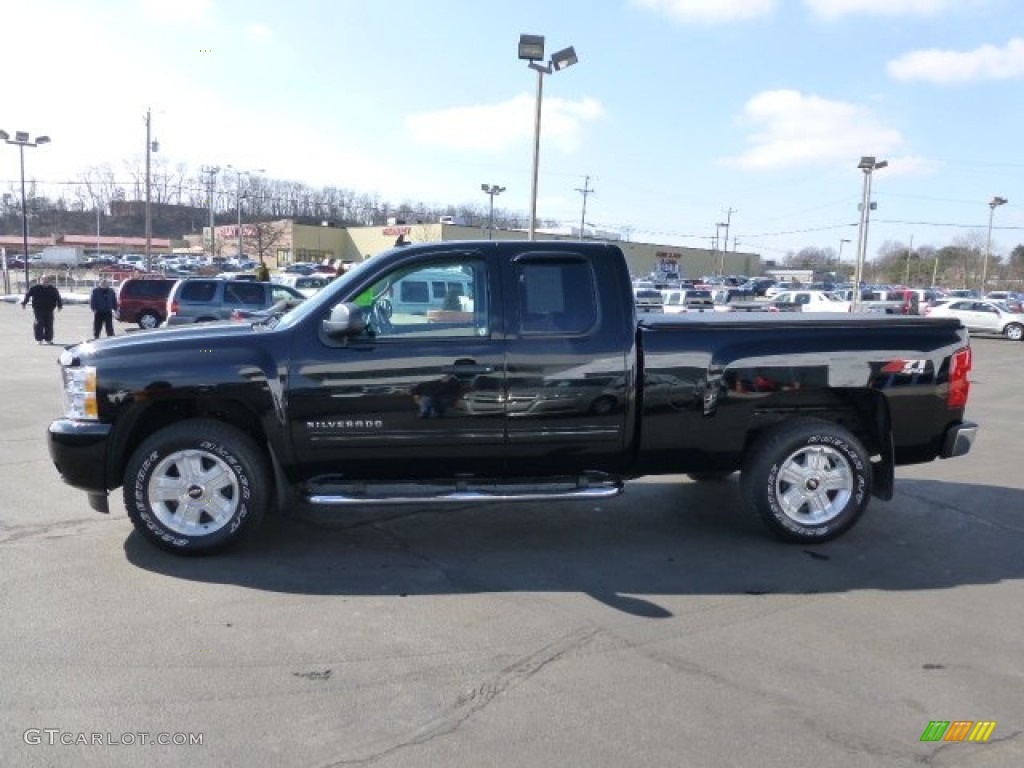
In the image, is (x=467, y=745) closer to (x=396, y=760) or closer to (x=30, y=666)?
(x=396, y=760)

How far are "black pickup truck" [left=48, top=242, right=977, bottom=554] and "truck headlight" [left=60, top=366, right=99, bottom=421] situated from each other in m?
0.01

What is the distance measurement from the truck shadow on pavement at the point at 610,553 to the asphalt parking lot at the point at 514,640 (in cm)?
2

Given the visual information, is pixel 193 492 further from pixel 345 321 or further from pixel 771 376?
pixel 771 376

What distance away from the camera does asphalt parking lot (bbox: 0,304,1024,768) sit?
3088mm

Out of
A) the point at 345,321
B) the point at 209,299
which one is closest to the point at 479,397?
the point at 345,321

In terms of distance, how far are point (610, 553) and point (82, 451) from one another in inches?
130

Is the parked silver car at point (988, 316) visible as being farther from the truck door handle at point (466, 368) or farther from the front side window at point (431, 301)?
the truck door handle at point (466, 368)

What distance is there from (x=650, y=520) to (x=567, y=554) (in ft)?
3.37

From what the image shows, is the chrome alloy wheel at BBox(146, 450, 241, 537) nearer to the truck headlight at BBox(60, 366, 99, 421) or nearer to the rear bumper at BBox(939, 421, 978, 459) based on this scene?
the truck headlight at BBox(60, 366, 99, 421)

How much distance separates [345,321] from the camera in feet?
15.5

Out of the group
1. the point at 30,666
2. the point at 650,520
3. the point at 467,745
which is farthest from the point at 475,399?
the point at 30,666

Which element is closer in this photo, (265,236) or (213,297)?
(213,297)

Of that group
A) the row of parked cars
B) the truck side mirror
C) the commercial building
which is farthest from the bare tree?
the truck side mirror

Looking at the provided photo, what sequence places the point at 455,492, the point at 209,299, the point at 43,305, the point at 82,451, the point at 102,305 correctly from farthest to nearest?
the point at 209,299
the point at 102,305
the point at 43,305
the point at 455,492
the point at 82,451
